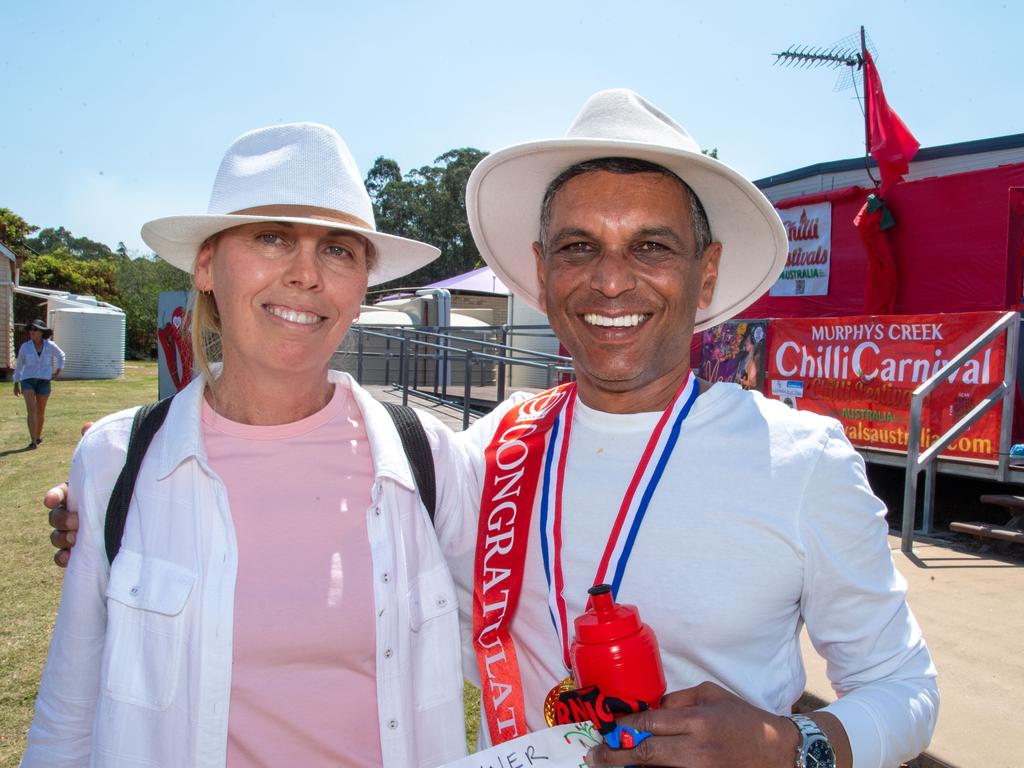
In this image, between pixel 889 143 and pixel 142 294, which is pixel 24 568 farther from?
pixel 142 294

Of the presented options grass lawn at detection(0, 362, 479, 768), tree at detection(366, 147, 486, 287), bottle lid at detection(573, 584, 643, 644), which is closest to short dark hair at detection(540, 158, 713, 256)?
bottle lid at detection(573, 584, 643, 644)

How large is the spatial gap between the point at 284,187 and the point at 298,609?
91 centimetres

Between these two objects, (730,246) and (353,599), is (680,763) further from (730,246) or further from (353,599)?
(730,246)

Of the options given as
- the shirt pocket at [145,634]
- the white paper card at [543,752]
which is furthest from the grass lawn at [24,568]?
the white paper card at [543,752]

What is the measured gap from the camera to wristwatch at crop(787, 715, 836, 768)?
121cm

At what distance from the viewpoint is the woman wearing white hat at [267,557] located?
1539 mm

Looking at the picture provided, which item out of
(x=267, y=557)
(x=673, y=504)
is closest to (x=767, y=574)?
(x=673, y=504)

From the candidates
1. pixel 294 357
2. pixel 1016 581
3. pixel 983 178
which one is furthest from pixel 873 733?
pixel 983 178

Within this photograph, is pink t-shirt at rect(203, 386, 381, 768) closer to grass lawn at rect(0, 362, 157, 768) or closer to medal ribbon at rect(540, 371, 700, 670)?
medal ribbon at rect(540, 371, 700, 670)

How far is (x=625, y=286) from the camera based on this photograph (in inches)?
63.6

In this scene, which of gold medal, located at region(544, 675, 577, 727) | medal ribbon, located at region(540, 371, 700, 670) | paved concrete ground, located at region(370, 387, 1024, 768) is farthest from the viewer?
paved concrete ground, located at region(370, 387, 1024, 768)

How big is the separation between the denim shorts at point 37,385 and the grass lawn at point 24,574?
846mm

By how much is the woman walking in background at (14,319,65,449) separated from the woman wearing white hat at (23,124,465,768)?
11.9 metres

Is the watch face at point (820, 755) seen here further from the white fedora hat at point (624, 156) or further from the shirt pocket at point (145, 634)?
the shirt pocket at point (145, 634)
